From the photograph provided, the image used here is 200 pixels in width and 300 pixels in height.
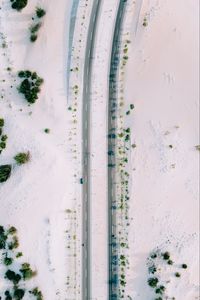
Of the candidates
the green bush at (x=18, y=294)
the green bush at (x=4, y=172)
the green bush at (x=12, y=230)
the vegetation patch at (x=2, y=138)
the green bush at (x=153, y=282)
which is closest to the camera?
the green bush at (x=153, y=282)

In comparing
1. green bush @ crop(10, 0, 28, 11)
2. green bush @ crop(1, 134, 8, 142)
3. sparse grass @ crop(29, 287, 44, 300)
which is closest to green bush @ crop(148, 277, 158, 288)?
sparse grass @ crop(29, 287, 44, 300)

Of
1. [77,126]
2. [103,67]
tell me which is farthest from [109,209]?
[103,67]

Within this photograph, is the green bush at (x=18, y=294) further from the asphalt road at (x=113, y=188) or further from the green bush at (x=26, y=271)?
the asphalt road at (x=113, y=188)

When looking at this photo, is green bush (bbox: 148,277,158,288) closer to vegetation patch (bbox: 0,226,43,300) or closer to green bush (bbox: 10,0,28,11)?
vegetation patch (bbox: 0,226,43,300)

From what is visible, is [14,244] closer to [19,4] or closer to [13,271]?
[13,271]

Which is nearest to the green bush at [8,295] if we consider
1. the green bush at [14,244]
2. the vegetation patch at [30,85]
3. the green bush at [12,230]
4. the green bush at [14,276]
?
the green bush at [14,276]

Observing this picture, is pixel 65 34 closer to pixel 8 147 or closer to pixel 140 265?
pixel 8 147
